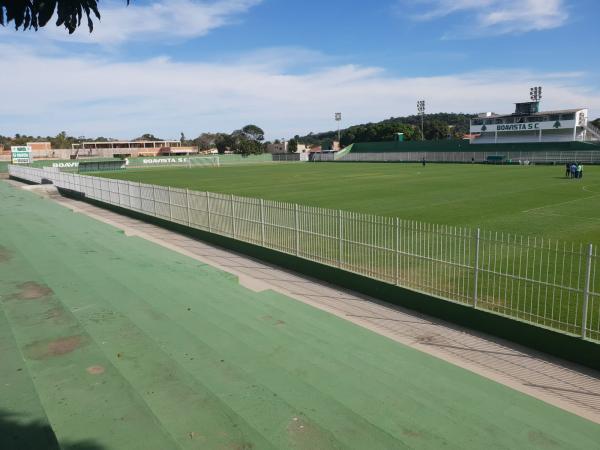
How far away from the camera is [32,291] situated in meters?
9.21

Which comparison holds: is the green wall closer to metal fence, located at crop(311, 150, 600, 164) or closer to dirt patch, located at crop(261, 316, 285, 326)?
metal fence, located at crop(311, 150, 600, 164)

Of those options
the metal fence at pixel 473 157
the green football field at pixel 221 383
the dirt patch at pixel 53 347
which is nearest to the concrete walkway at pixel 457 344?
the green football field at pixel 221 383

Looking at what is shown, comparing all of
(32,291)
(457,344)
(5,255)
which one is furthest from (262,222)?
(457,344)

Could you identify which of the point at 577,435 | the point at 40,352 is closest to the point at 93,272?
the point at 40,352

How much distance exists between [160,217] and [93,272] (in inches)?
474

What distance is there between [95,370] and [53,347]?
103 centimetres

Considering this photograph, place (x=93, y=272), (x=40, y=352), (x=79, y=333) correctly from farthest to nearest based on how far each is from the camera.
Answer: (x=93, y=272) → (x=79, y=333) → (x=40, y=352)

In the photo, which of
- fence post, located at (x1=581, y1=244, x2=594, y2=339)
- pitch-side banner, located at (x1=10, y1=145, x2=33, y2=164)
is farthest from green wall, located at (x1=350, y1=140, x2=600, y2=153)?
fence post, located at (x1=581, y1=244, x2=594, y2=339)

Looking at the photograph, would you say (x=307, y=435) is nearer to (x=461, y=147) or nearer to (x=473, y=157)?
(x=473, y=157)

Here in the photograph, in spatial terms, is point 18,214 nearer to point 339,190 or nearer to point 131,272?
point 131,272

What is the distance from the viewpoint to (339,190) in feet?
121

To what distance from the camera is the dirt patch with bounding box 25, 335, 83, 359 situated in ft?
20.8

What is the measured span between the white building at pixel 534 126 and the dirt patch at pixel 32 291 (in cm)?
9081

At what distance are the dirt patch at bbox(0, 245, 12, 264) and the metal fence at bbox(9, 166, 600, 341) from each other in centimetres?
702
